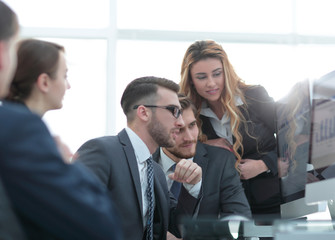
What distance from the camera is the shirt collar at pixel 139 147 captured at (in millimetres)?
2328

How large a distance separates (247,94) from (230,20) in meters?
1.98

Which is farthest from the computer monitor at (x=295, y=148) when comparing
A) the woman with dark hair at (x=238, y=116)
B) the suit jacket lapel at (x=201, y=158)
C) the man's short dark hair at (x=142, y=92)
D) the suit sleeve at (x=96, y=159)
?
the woman with dark hair at (x=238, y=116)

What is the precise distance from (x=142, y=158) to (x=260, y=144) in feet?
3.46

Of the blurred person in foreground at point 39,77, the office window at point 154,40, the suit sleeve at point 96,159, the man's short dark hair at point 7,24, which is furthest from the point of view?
the office window at point 154,40

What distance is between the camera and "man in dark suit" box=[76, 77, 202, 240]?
2.15 m

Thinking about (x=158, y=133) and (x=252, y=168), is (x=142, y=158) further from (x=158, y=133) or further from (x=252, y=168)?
(x=252, y=168)

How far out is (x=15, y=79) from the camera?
1.46m

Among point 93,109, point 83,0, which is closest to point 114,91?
point 93,109

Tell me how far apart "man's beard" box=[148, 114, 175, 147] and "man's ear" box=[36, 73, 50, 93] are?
1.12 metres

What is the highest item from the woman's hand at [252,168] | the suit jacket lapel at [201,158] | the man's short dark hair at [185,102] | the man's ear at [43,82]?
the man's ear at [43,82]

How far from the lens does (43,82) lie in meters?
1.51

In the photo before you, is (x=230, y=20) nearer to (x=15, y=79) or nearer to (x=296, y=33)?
(x=296, y=33)

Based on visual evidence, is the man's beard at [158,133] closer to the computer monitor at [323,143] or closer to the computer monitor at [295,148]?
the computer monitor at [295,148]

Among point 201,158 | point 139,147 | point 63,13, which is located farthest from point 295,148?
point 63,13
